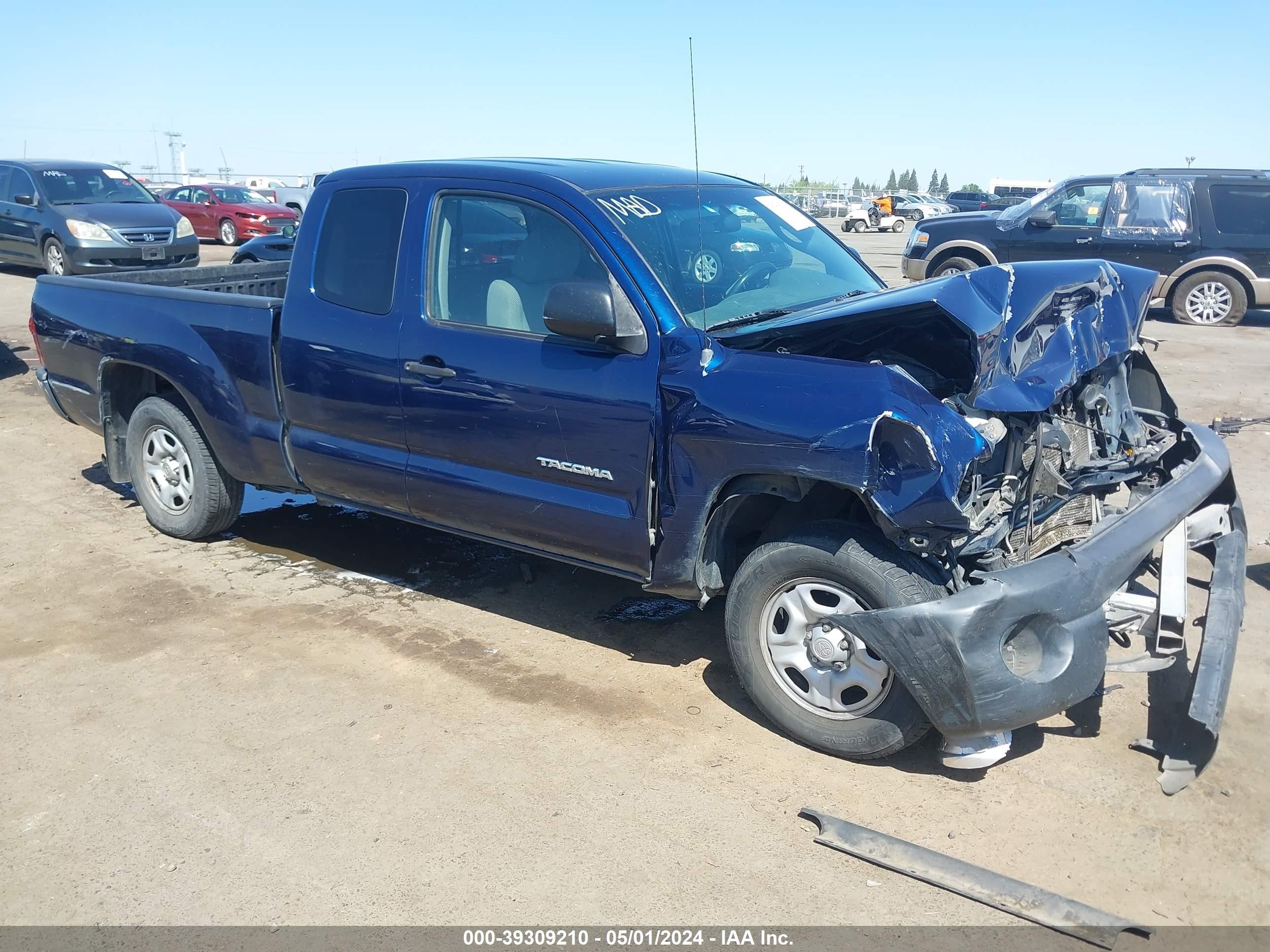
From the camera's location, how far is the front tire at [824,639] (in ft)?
11.4

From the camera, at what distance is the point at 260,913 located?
2.95m

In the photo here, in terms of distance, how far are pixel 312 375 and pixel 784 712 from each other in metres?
2.59

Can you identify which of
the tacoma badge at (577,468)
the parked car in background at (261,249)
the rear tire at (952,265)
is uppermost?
the parked car in background at (261,249)

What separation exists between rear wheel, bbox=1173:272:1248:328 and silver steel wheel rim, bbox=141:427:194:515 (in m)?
12.6

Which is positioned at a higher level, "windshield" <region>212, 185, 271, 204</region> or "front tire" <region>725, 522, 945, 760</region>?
"windshield" <region>212, 185, 271, 204</region>

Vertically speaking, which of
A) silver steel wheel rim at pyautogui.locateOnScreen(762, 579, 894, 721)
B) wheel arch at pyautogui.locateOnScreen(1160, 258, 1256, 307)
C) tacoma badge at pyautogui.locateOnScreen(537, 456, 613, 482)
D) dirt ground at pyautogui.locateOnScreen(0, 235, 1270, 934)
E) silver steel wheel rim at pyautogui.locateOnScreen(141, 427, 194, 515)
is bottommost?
dirt ground at pyautogui.locateOnScreen(0, 235, 1270, 934)

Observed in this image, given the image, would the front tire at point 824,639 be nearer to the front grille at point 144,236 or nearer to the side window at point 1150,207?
the side window at point 1150,207

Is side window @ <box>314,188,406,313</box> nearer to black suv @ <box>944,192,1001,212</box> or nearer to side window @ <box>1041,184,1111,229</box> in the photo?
side window @ <box>1041,184,1111,229</box>

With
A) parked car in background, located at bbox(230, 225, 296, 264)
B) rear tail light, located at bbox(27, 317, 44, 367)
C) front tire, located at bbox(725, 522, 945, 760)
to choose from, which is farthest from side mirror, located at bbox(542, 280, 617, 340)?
parked car in background, located at bbox(230, 225, 296, 264)

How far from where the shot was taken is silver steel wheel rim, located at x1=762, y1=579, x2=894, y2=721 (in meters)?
3.55

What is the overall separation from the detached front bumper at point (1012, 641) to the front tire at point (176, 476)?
12.0 ft

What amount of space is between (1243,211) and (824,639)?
12.5 m

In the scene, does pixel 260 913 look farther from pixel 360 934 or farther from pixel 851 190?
pixel 851 190

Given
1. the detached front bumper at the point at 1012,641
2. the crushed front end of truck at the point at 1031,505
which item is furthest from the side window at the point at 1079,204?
the detached front bumper at the point at 1012,641
